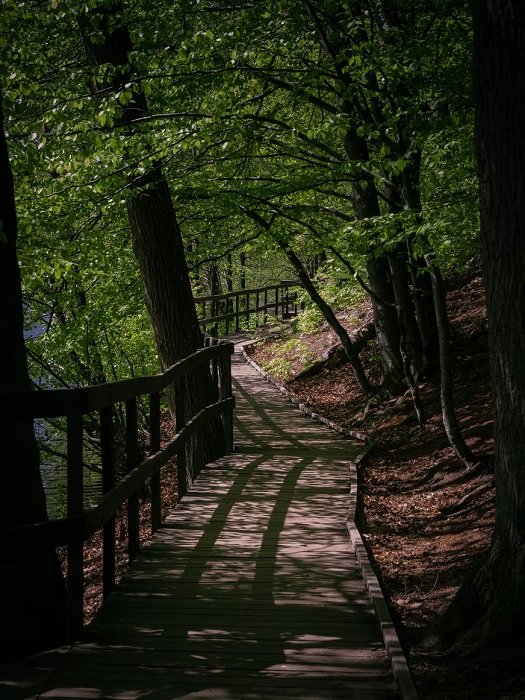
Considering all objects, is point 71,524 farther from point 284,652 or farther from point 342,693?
point 342,693

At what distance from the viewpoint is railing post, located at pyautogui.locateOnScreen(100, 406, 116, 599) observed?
5.06m

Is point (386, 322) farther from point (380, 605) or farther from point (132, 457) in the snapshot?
point (380, 605)

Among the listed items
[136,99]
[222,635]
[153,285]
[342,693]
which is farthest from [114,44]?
[342,693]

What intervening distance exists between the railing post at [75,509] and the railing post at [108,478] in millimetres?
505

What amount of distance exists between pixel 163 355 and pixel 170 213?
1821 millimetres

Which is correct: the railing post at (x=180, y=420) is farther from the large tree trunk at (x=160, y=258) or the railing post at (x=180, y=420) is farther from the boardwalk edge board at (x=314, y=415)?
the boardwalk edge board at (x=314, y=415)

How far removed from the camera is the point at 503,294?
4371 mm

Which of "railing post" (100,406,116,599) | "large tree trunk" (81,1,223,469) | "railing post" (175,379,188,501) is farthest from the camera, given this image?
"large tree trunk" (81,1,223,469)

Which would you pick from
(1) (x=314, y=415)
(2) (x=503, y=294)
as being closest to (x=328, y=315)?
(1) (x=314, y=415)

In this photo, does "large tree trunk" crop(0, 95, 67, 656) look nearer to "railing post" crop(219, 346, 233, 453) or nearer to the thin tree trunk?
the thin tree trunk

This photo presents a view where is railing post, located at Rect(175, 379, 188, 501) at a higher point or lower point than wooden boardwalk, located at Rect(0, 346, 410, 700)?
higher

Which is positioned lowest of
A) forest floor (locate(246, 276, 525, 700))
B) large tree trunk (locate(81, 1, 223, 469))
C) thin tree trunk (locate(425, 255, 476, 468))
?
forest floor (locate(246, 276, 525, 700))

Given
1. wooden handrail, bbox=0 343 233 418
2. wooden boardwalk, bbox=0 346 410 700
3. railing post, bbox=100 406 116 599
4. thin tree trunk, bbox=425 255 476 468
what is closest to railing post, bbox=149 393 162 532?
wooden boardwalk, bbox=0 346 410 700

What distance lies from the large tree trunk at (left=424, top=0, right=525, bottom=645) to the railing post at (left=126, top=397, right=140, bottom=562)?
103 inches
